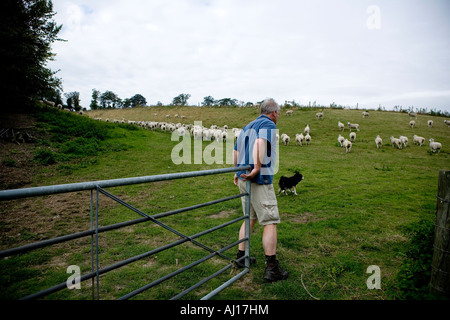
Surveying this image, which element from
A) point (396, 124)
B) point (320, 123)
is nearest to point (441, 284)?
point (320, 123)

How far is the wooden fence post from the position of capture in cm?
237

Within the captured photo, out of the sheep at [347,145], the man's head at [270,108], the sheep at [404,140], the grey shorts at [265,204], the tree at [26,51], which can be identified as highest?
the tree at [26,51]

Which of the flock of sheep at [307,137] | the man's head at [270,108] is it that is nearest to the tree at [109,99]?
the flock of sheep at [307,137]

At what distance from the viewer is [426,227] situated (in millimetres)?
3305

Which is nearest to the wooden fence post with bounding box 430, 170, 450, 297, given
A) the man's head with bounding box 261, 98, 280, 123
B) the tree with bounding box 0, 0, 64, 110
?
the man's head with bounding box 261, 98, 280, 123

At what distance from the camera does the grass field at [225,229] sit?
12.9ft

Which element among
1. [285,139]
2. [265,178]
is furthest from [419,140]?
[265,178]

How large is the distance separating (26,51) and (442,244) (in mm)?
23334

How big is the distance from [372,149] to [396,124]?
11.8 metres

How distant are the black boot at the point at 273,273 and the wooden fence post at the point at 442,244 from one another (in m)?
2.07

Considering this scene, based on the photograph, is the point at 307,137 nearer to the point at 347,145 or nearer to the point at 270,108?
the point at 347,145

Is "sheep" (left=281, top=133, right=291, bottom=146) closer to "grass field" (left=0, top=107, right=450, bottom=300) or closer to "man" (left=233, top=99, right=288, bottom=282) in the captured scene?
"grass field" (left=0, top=107, right=450, bottom=300)

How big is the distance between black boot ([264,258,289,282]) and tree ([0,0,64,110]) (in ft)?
69.1

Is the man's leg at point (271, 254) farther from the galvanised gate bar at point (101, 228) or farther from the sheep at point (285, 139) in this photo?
the sheep at point (285, 139)
